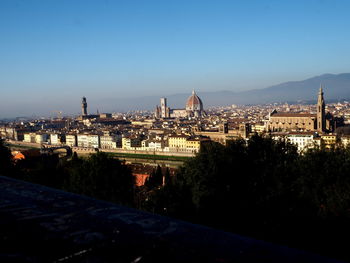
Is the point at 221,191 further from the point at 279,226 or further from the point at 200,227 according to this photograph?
the point at 200,227

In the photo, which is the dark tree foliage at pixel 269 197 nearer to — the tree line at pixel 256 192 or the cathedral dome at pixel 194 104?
the tree line at pixel 256 192

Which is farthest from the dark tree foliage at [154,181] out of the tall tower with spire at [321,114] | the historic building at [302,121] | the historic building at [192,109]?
the historic building at [192,109]

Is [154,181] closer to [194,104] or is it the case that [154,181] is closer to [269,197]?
[269,197]

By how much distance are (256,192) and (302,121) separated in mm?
44528

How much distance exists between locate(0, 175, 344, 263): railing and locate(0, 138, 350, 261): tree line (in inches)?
168

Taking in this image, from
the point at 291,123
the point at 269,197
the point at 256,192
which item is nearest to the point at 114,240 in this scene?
the point at 269,197

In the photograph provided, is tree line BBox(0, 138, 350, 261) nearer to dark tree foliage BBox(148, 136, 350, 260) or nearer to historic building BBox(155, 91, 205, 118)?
dark tree foliage BBox(148, 136, 350, 260)

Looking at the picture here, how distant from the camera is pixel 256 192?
320 inches

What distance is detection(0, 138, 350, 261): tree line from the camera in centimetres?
623

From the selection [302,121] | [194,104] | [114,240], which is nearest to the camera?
[114,240]

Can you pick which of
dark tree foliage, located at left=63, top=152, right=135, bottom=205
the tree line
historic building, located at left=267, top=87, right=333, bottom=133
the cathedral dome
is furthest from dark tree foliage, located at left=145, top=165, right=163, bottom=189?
the cathedral dome

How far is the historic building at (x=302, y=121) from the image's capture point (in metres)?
42.8

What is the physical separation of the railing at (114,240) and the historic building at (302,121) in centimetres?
4242

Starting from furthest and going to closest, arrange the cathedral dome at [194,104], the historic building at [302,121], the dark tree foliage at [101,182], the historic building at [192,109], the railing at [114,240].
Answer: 1. the cathedral dome at [194,104]
2. the historic building at [192,109]
3. the historic building at [302,121]
4. the dark tree foliage at [101,182]
5. the railing at [114,240]
